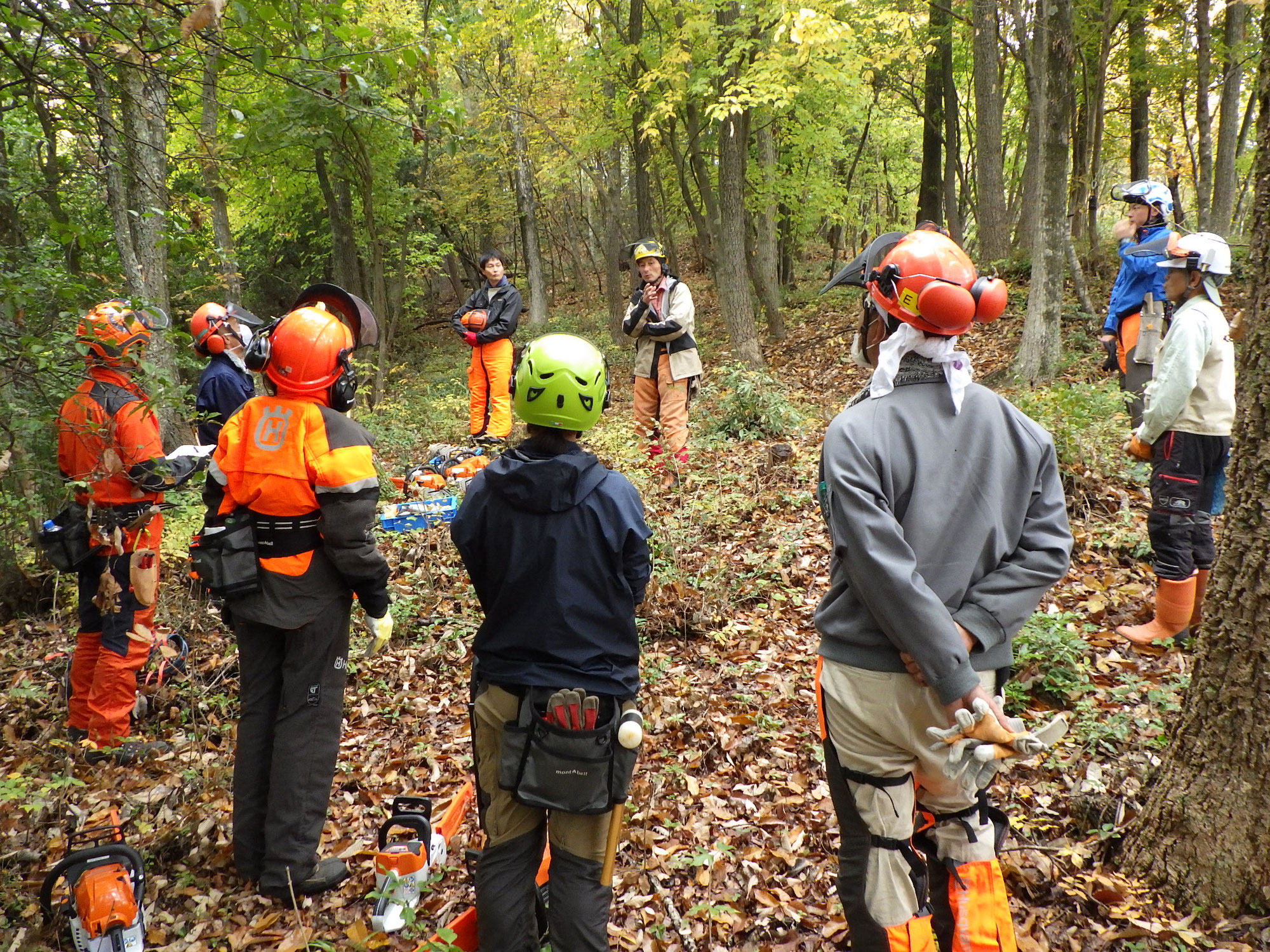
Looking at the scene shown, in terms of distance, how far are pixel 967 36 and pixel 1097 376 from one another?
11562mm

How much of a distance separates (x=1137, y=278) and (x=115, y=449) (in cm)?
725

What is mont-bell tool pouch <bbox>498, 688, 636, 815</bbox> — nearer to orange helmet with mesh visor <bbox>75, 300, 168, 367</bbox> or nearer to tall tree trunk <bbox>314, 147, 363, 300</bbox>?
orange helmet with mesh visor <bbox>75, 300, 168, 367</bbox>

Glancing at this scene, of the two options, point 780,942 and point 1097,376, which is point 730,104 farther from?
point 780,942

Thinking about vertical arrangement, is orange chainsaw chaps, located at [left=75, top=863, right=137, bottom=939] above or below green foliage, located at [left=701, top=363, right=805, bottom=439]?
below

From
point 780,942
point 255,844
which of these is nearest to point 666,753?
point 780,942

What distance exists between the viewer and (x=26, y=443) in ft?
17.2

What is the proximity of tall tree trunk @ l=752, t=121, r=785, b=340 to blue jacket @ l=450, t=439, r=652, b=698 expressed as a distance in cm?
1419

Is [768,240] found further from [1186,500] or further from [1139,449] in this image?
[1186,500]

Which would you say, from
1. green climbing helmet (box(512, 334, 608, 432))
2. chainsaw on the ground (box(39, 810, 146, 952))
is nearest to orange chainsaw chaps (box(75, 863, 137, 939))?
chainsaw on the ground (box(39, 810, 146, 952))

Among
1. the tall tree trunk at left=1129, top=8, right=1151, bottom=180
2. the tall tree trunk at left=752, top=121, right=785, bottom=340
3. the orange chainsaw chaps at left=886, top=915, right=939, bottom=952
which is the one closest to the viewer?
the orange chainsaw chaps at left=886, top=915, right=939, bottom=952

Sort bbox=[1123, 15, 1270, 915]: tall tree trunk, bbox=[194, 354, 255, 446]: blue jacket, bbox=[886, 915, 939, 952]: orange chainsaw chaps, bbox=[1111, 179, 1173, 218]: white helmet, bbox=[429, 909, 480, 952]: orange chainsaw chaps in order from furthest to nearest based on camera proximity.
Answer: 1. bbox=[1111, 179, 1173, 218]: white helmet
2. bbox=[194, 354, 255, 446]: blue jacket
3. bbox=[429, 909, 480, 952]: orange chainsaw chaps
4. bbox=[1123, 15, 1270, 915]: tall tree trunk
5. bbox=[886, 915, 939, 952]: orange chainsaw chaps

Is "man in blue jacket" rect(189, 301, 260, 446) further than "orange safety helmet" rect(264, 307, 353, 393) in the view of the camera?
Yes

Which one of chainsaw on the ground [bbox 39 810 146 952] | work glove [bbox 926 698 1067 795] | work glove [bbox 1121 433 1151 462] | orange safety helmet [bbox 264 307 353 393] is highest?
orange safety helmet [bbox 264 307 353 393]

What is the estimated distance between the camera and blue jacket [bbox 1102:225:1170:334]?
19.5 feet
